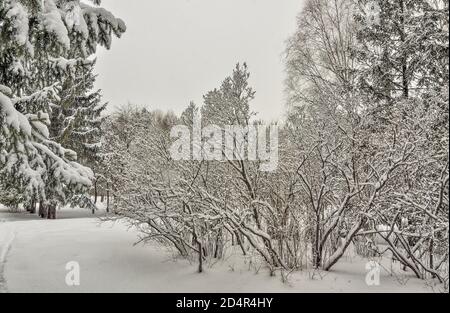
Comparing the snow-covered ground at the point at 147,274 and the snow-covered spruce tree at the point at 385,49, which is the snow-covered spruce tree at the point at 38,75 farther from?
the snow-covered spruce tree at the point at 385,49

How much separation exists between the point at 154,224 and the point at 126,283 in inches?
69.9

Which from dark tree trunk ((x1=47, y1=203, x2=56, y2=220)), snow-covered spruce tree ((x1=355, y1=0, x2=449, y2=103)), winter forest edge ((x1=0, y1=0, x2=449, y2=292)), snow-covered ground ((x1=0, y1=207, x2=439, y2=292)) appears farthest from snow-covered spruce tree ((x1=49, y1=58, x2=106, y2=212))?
snow-covered spruce tree ((x1=355, y1=0, x2=449, y2=103))

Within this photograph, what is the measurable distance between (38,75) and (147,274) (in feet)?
13.2

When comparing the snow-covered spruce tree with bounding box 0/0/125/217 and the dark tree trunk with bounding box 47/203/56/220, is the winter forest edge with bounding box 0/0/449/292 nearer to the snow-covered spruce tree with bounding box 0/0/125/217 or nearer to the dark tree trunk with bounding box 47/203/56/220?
the snow-covered spruce tree with bounding box 0/0/125/217

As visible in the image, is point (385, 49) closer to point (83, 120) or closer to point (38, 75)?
point (38, 75)

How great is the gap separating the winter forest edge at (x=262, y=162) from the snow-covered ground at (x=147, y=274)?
223 millimetres

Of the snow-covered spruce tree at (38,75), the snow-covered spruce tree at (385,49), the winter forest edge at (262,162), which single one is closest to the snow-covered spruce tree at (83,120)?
the winter forest edge at (262,162)

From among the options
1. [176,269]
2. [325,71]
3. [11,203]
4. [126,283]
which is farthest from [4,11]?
[11,203]

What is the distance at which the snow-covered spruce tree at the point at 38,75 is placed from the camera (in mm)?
5316

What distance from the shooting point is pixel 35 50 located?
5.98 m

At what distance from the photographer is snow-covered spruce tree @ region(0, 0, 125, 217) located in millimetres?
5316

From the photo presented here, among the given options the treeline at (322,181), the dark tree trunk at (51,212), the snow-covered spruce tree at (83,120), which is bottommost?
the dark tree trunk at (51,212)

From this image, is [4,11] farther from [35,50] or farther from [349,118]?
[349,118]

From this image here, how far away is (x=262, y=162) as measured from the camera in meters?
7.67
